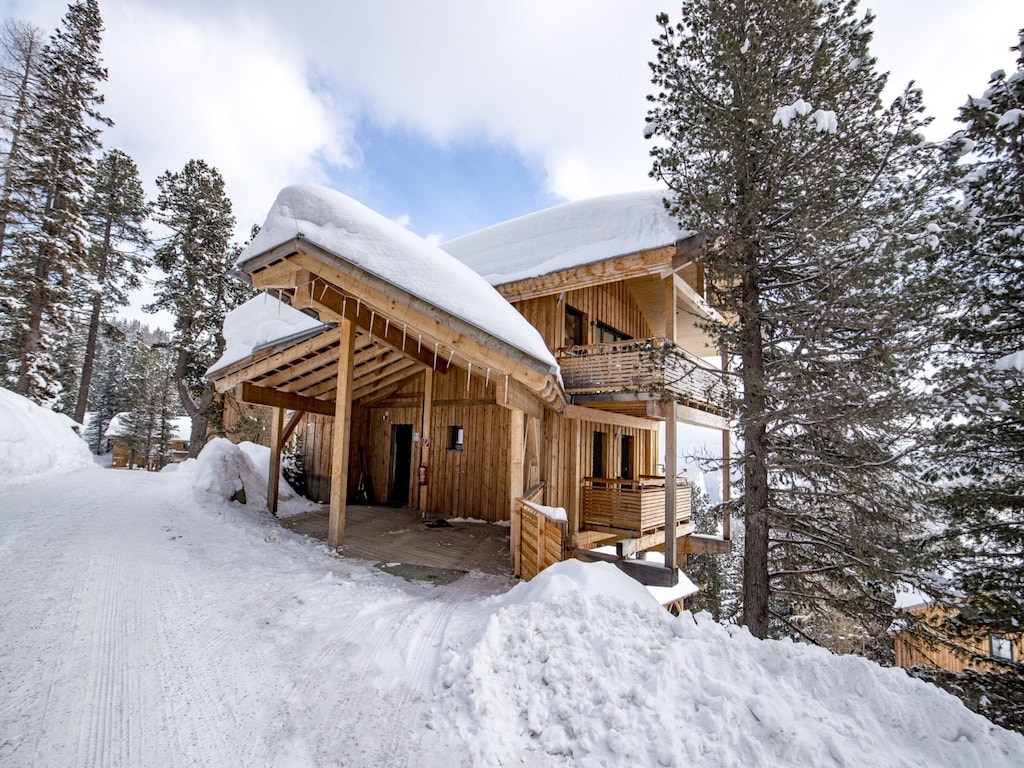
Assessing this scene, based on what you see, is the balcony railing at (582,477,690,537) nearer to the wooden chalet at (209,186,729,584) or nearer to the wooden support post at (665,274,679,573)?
the wooden chalet at (209,186,729,584)

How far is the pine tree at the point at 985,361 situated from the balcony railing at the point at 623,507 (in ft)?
17.6

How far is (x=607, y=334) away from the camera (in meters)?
13.0

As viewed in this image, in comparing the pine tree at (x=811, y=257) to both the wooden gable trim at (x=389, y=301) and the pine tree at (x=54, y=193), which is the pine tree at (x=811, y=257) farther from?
the pine tree at (x=54, y=193)

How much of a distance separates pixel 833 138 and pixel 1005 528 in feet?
16.8

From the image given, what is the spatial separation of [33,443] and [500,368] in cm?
1245

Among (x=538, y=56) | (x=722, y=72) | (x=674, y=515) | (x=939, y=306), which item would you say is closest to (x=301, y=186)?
(x=538, y=56)

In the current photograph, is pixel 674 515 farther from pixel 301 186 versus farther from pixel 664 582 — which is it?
pixel 301 186

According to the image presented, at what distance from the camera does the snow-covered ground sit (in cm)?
238

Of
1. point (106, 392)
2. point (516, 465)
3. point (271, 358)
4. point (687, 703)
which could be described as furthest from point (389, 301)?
point (106, 392)

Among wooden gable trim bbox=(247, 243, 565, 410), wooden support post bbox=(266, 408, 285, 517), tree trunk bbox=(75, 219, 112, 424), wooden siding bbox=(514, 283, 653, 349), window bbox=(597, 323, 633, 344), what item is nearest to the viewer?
wooden gable trim bbox=(247, 243, 565, 410)

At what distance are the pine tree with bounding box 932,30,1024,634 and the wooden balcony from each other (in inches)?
212

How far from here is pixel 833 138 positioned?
222 inches

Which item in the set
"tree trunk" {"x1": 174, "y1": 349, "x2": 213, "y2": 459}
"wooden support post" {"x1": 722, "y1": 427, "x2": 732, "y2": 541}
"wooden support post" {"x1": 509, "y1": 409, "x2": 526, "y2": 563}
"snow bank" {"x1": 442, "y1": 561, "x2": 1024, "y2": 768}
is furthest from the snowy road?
"tree trunk" {"x1": 174, "y1": 349, "x2": 213, "y2": 459}

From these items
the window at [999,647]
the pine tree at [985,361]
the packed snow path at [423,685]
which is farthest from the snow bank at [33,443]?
the window at [999,647]
